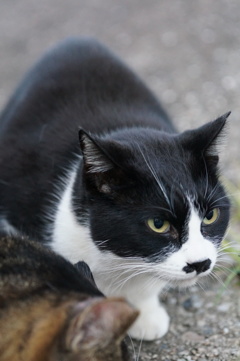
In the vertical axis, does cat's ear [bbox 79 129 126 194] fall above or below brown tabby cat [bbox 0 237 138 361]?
above

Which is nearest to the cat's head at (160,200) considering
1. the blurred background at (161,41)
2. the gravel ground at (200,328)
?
the gravel ground at (200,328)

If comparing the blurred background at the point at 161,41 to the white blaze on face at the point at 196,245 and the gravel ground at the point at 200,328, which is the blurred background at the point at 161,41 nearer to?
the gravel ground at the point at 200,328

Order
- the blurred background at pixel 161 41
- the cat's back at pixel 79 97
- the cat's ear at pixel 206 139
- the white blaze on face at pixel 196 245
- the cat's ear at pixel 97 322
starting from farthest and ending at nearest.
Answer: the blurred background at pixel 161 41 < the cat's back at pixel 79 97 < the cat's ear at pixel 206 139 < the white blaze on face at pixel 196 245 < the cat's ear at pixel 97 322

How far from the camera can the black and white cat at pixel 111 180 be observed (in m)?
2.36

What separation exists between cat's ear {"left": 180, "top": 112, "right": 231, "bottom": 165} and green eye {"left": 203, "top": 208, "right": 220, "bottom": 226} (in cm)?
21

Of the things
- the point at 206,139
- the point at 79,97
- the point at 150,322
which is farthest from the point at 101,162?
the point at 79,97

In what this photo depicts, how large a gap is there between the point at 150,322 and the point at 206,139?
86 cm

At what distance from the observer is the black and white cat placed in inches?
93.0

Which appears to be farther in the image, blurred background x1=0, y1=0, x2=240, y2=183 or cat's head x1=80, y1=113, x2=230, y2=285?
blurred background x1=0, y1=0, x2=240, y2=183

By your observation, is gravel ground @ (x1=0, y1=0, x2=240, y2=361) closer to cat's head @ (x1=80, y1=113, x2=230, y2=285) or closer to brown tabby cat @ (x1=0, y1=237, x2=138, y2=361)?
cat's head @ (x1=80, y1=113, x2=230, y2=285)

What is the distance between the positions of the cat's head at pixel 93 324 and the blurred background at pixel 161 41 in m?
2.61

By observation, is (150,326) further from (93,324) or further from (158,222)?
(93,324)

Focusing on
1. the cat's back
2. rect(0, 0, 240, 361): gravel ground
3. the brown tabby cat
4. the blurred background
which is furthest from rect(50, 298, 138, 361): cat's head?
the blurred background

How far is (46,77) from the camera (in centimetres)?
335
